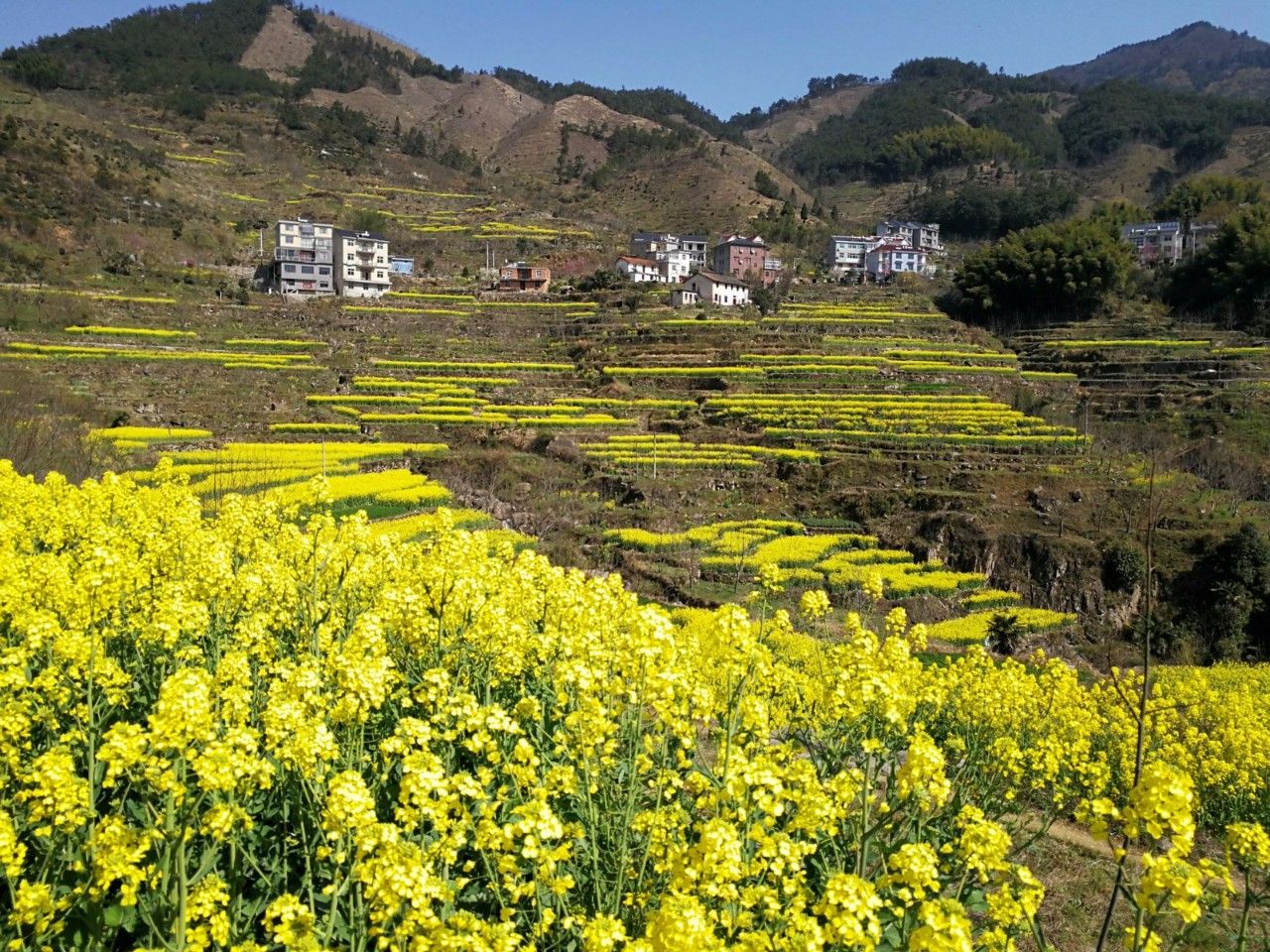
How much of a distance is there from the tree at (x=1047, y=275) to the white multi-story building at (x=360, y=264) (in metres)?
50.5

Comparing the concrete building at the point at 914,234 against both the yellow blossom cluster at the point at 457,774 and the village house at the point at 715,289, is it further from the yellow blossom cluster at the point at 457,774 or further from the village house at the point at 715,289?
the yellow blossom cluster at the point at 457,774

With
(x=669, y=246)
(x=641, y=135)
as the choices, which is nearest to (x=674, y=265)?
(x=669, y=246)

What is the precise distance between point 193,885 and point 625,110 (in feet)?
605

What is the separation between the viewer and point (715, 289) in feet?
222

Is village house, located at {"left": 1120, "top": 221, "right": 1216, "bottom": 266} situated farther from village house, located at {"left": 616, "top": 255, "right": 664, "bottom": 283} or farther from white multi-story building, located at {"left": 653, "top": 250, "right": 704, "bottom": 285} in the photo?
village house, located at {"left": 616, "top": 255, "right": 664, "bottom": 283}

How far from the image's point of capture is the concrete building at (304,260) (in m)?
68.5

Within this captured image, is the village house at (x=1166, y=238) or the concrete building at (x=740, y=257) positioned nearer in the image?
the village house at (x=1166, y=238)

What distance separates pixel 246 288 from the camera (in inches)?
2490

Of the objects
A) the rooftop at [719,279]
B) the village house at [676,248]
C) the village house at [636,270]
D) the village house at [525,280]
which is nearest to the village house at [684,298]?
the rooftop at [719,279]

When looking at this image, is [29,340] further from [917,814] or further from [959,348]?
[959,348]

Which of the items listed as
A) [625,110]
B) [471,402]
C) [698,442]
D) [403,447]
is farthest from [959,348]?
[625,110]

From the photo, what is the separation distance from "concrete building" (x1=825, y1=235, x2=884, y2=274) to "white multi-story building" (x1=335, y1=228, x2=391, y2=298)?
47817 mm

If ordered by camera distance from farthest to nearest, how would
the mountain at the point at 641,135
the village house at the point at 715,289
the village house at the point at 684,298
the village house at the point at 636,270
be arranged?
the mountain at the point at 641,135 < the village house at the point at 636,270 < the village house at the point at 715,289 < the village house at the point at 684,298

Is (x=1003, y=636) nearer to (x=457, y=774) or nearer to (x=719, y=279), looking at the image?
(x=457, y=774)
